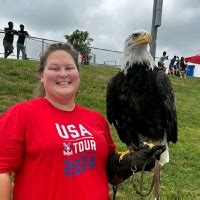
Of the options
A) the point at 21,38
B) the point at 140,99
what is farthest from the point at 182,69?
the point at 140,99

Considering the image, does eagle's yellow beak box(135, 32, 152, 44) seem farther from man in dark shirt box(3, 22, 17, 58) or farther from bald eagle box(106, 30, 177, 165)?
man in dark shirt box(3, 22, 17, 58)

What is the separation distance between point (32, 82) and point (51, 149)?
12.0 m

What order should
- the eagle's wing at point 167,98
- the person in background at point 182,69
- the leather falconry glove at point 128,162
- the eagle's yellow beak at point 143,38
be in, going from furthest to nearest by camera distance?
the person in background at point 182,69 < the eagle's yellow beak at point 143,38 < the eagle's wing at point 167,98 < the leather falconry glove at point 128,162

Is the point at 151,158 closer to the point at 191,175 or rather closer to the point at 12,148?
the point at 12,148

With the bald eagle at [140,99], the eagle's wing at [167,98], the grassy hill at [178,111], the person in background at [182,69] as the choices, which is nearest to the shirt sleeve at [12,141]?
the bald eagle at [140,99]

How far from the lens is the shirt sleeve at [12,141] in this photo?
2.90m

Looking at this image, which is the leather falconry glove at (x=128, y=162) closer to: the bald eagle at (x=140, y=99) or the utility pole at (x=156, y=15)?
the bald eagle at (x=140, y=99)

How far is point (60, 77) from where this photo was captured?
313cm

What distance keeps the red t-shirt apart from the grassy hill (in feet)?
11.7

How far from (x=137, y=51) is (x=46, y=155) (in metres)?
2.98

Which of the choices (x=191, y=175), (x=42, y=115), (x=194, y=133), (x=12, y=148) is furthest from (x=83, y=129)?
(x=194, y=133)

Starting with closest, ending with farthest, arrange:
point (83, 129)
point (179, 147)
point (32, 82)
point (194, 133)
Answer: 1. point (83, 129)
2. point (179, 147)
3. point (194, 133)
4. point (32, 82)

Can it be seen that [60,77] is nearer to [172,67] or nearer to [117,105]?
[117,105]

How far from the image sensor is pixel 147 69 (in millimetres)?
5531
